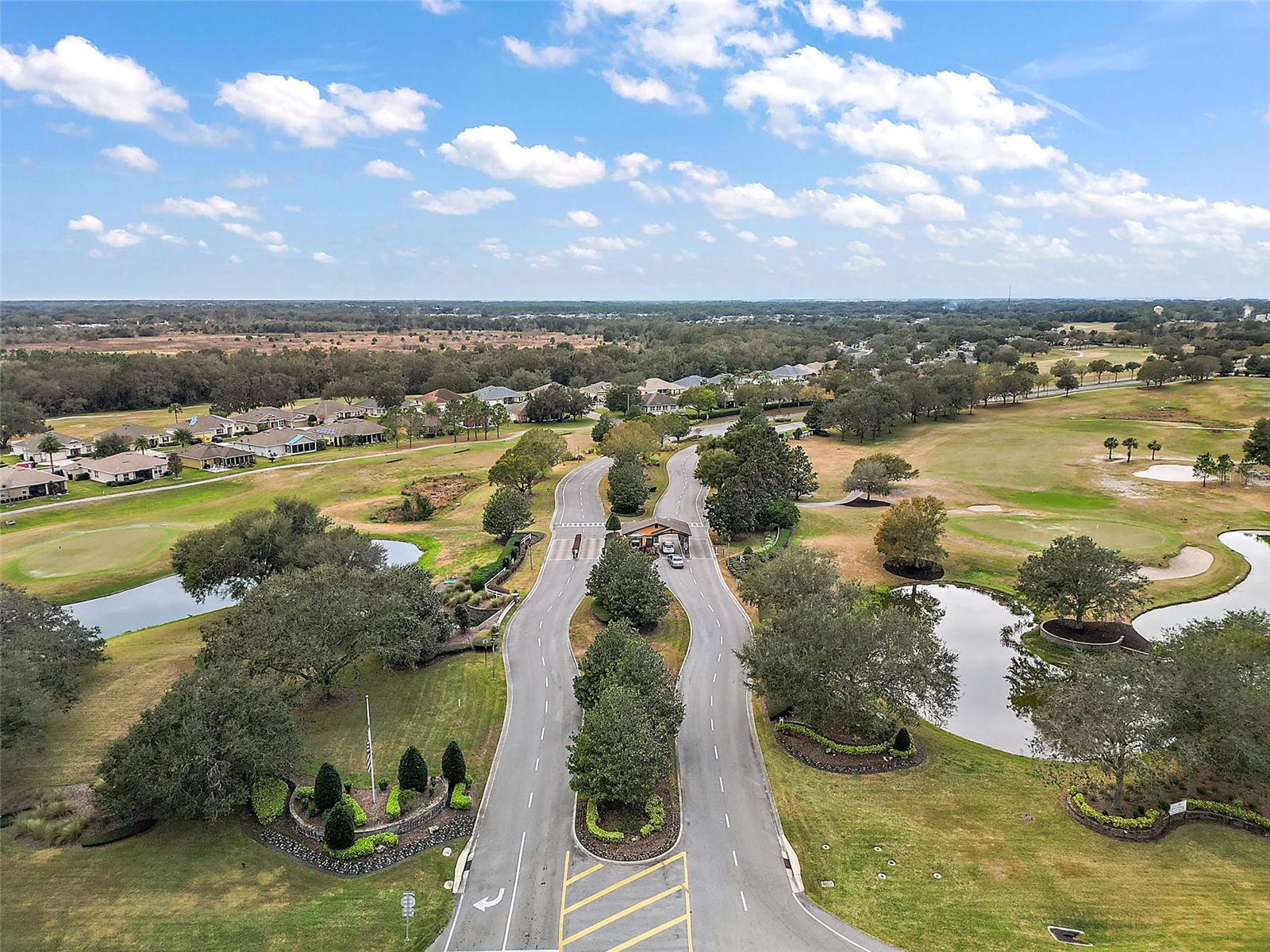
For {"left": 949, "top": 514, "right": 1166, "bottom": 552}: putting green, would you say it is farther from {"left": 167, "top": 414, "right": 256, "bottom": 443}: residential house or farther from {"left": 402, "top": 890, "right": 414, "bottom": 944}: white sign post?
{"left": 167, "top": 414, "right": 256, "bottom": 443}: residential house

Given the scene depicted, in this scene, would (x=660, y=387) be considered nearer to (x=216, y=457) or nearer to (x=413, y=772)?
(x=216, y=457)

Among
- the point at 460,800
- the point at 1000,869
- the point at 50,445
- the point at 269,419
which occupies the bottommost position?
the point at 1000,869

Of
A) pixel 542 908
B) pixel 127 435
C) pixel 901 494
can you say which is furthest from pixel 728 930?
pixel 127 435

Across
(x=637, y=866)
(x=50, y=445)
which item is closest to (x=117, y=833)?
(x=637, y=866)

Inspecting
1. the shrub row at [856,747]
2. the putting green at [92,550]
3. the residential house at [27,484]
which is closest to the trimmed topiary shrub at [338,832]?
the shrub row at [856,747]

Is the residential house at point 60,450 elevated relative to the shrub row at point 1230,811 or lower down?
elevated

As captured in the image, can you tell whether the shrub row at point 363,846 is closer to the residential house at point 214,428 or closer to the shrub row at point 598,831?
the shrub row at point 598,831
